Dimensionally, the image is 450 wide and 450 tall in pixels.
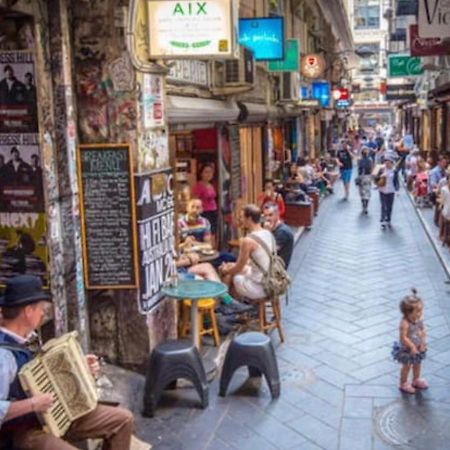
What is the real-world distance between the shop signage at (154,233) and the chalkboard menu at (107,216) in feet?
0.29

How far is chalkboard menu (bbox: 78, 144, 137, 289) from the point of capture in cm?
661

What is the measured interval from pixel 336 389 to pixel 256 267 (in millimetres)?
1800

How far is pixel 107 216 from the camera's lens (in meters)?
6.71

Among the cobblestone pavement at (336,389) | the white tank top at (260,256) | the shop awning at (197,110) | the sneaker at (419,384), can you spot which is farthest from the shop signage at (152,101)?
the sneaker at (419,384)

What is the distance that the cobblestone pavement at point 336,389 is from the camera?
6.04 meters

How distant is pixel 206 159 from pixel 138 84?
206 inches

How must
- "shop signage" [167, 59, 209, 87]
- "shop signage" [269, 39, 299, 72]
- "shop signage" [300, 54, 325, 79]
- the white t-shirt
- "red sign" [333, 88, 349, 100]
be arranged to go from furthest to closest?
"red sign" [333, 88, 349, 100]
"shop signage" [300, 54, 325, 79]
"shop signage" [269, 39, 299, 72]
the white t-shirt
"shop signage" [167, 59, 209, 87]

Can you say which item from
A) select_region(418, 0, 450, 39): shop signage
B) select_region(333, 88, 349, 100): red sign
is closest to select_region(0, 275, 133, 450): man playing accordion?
select_region(418, 0, 450, 39): shop signage

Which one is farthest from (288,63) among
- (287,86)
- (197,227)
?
(197,227)

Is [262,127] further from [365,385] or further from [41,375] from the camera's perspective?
[41,375]

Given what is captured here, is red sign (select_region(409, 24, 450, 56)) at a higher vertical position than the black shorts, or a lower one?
higher

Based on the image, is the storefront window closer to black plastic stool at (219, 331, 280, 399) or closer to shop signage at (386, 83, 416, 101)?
shop signage at (386, 83, 416, 101)

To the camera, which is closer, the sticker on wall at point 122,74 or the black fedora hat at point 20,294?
the black fedora hat at point 20,294

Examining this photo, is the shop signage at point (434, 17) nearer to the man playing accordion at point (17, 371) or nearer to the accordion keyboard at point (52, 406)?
the man playing accordion at point (17, 371)
